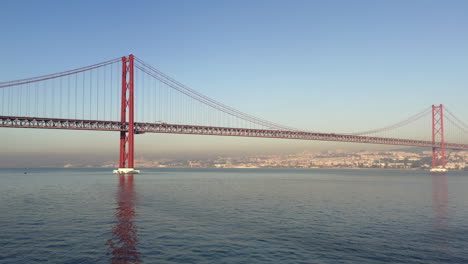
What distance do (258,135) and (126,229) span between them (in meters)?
75.9

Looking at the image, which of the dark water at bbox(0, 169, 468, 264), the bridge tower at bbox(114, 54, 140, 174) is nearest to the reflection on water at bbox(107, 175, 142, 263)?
the dark water at bbox(0, 169, 468, 264)

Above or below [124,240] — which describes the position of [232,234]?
below

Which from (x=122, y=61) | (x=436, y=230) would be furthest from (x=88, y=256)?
(x=122, y=61)

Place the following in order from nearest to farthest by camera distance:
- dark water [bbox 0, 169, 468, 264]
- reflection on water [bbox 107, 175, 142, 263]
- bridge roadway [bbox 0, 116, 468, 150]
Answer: reflection on water [bbox 107, 175, 142, 263], dark water [bbox 0, 169, 468, 264], bridge roadway [bbox 0, 116, 468, 150]

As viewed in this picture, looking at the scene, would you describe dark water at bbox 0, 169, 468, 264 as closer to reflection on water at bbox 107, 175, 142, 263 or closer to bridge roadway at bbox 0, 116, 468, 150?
reflection on water at bbox 107, 175, 142, 263

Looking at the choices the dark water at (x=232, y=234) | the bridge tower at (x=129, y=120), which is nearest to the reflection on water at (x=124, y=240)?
the dark water at (x=232, y=234)

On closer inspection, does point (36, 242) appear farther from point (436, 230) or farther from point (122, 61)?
point (122, 61)

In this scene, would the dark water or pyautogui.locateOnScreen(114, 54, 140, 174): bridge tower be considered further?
pyautogui.locateOnScreen(114, 54, 140, 174): bridge tower

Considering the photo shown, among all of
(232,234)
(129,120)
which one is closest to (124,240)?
(232,234)

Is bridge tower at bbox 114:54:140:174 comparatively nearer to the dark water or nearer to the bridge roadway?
the bridge roadway

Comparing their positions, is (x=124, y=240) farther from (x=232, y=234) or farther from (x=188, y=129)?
(x=188, y=129)

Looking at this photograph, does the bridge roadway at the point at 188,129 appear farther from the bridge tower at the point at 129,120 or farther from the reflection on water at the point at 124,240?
the reflection on water at the point at 124,240

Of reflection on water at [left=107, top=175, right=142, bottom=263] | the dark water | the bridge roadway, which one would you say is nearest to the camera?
reflection on water at [left=107, top=175, right=142, bottom=263]

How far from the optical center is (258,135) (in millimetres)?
92125
